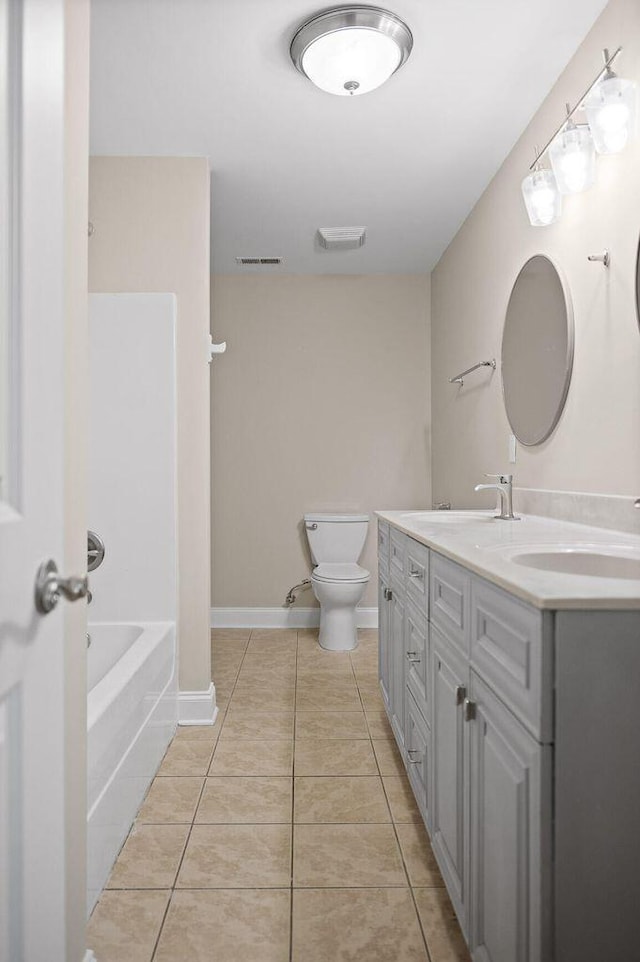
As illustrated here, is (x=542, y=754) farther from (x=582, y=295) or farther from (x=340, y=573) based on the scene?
(x=340, y=573)

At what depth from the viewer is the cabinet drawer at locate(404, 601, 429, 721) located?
1.72 meters

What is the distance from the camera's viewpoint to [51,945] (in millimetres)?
839

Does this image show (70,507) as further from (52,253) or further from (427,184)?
(427,184)

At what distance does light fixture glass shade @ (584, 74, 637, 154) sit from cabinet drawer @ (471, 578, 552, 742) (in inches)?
46.5

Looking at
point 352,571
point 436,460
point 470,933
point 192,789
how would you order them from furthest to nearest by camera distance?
point 436,460, point 352,571, point 192,789, point 470,933

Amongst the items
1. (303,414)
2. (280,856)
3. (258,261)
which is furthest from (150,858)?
(258,261)

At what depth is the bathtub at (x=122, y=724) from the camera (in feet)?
5.04

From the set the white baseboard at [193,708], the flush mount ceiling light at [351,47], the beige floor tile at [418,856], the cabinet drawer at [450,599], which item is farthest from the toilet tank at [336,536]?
the flush mount ceiling light at [351,47]

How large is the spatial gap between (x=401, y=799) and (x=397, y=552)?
0.79 metres

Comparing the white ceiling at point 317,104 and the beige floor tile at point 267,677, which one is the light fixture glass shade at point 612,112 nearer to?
the white ceiling at point 317,104

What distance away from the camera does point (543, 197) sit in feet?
6.59

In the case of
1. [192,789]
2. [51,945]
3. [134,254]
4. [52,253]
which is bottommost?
[192,789]

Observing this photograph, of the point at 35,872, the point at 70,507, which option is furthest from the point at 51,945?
the point at 70,507

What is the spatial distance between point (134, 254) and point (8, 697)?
2287 millimetres
